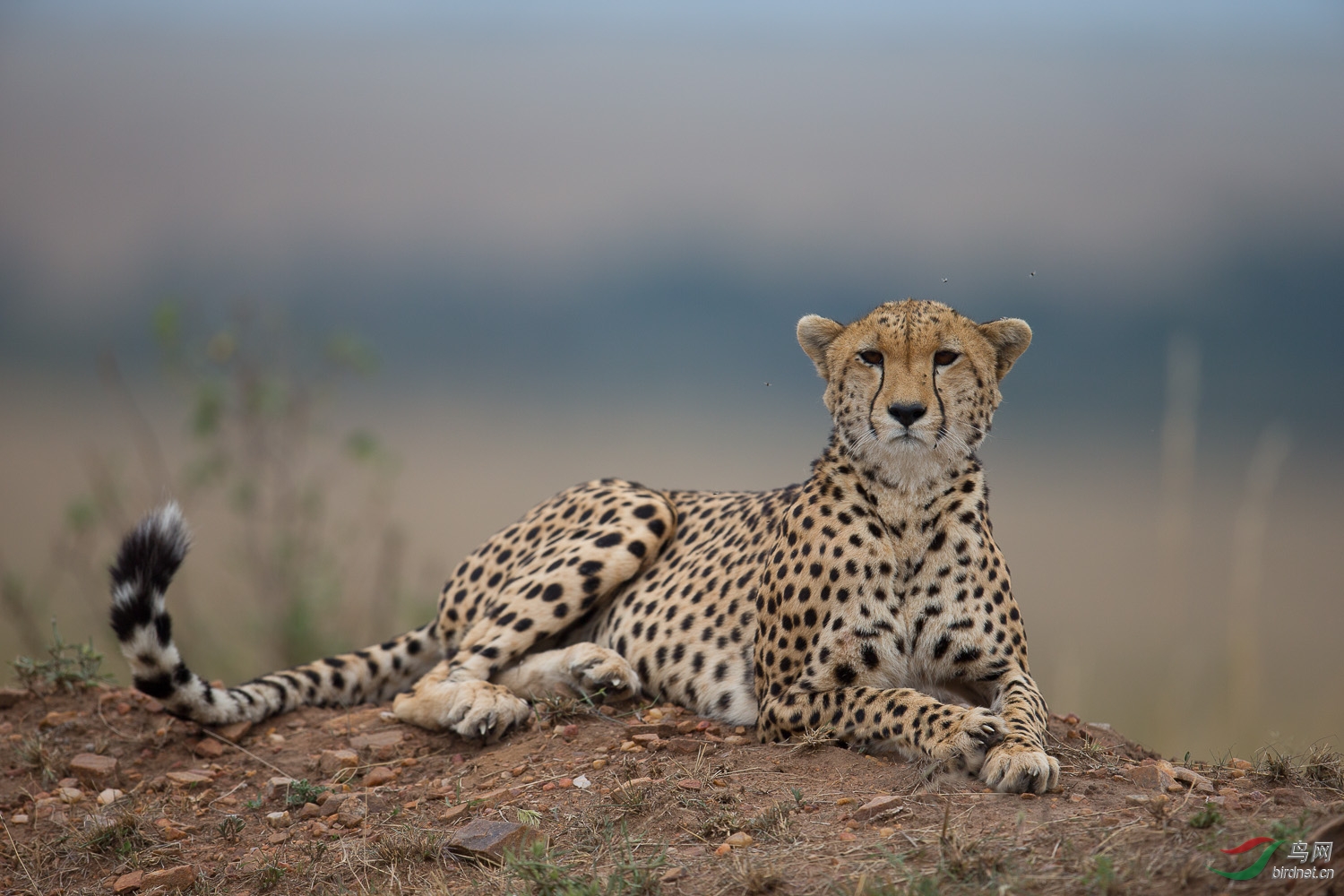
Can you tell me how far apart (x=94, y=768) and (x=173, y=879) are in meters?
1.02

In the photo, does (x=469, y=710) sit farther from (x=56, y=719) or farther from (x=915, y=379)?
(x=915, y=379)

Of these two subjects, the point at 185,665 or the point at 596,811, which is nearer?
the point at 596,811

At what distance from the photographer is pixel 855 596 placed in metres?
3.36

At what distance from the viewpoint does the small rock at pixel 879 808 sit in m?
2.75

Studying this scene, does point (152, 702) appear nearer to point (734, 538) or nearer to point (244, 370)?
point (734, 538)

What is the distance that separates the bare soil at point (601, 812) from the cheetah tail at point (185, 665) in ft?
0.35

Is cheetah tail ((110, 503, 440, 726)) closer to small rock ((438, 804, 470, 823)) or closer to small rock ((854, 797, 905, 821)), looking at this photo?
small rock ((438, 804, 470, 823))

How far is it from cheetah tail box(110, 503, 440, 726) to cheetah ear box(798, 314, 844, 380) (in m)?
2.01

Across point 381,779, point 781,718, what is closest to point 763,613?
point 781,718

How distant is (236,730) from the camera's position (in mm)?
4055

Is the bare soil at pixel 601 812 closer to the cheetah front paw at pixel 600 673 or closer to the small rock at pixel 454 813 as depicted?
the small rock at pixel 454 813

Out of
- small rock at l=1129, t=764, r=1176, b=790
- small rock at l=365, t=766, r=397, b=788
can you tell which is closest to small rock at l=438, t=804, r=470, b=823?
small rock at l=365, t=766, r=397, b=788

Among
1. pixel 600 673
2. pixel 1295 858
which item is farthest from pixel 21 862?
pixel 1295 858

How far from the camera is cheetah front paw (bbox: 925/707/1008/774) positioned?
9.66ft
